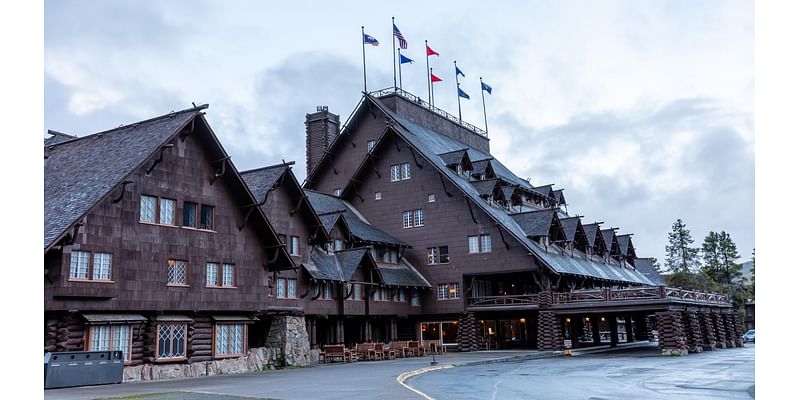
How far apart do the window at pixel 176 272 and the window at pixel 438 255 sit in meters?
23.1

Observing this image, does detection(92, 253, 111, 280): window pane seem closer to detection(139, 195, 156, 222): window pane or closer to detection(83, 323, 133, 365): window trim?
detection(83, 323, 133, 365): window trim

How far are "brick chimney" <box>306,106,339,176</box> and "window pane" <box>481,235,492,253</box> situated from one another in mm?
15687

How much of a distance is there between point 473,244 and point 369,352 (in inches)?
484

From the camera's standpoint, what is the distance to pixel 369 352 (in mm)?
37906

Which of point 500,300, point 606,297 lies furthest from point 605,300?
point 500,300

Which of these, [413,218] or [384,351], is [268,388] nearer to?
[384,351]

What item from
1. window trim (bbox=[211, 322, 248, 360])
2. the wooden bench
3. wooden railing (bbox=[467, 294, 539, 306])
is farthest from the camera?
wooden railing (bbox=[467, 294, 539, 306])

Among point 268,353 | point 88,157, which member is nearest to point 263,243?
point 268,353

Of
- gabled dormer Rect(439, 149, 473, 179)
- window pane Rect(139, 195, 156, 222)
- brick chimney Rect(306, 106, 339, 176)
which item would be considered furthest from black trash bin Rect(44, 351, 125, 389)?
brick chimney Rect(306, 106, 339, 176)

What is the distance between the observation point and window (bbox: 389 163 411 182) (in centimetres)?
5015

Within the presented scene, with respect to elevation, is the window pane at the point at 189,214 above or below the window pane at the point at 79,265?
above

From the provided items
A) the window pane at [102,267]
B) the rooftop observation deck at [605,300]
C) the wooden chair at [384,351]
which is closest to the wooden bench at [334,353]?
the wooden chair at [384,351]

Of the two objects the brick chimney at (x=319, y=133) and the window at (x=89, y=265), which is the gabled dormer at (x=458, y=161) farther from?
the window at (x=89, y=265)

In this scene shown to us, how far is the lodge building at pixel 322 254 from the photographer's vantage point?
25297 mm
